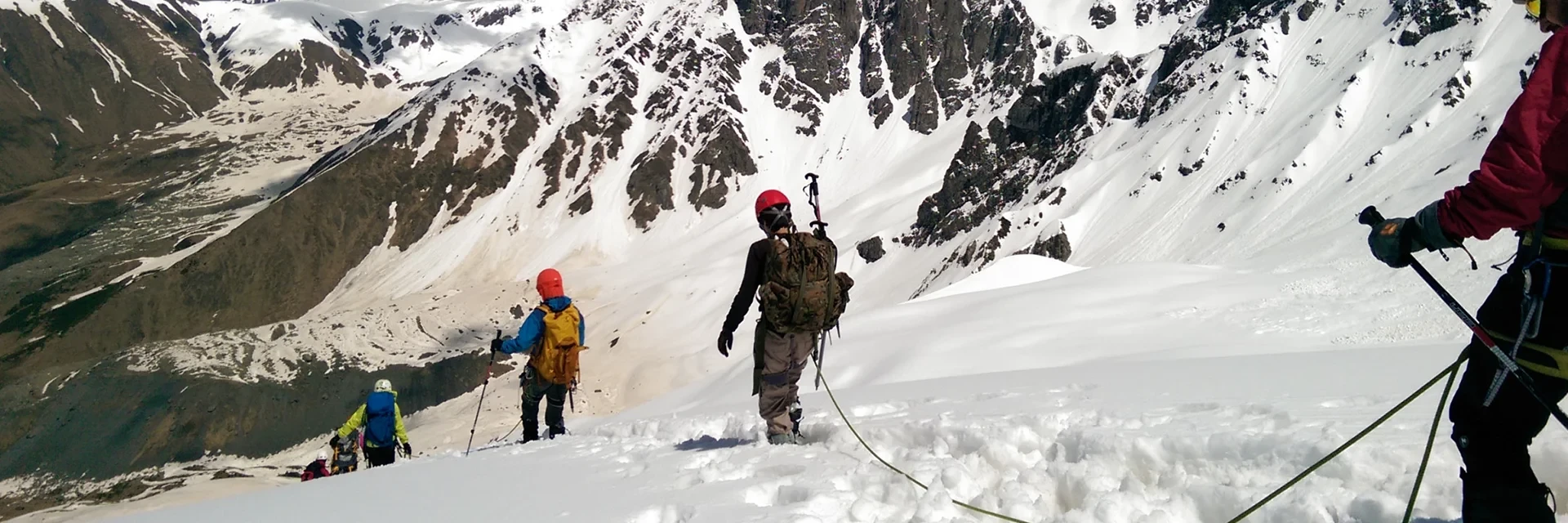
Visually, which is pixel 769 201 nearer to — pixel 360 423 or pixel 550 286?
pixel 550 286

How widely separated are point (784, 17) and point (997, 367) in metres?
157

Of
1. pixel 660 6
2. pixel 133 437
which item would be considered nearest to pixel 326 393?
pixel 133 437

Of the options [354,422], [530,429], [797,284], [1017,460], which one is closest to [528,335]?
[530,429]

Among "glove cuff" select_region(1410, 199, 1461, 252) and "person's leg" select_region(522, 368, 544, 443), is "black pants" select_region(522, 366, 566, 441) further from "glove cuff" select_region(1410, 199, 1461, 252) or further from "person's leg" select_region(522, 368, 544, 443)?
"glove cuff" select_region(1410, 199, 1461, 252)

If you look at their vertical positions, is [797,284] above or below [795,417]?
above

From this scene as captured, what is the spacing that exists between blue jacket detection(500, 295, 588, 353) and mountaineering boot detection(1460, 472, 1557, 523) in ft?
26.5

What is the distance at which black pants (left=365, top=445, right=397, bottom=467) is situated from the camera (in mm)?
12969

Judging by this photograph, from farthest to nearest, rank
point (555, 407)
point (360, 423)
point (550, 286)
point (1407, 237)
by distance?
point (360, 423), point (555, 407), point (550, 286), point (1407, 237)

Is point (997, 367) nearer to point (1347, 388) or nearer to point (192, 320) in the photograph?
point (1347, 388)

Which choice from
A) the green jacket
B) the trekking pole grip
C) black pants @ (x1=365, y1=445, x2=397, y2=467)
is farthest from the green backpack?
black pants @ (x1=365, y1=445, x2=397, y2=467)

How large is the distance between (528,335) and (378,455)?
16.6 feet

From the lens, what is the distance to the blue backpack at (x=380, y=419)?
1297cm

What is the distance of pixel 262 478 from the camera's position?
1604 inches

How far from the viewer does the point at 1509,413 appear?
306 centimetres
